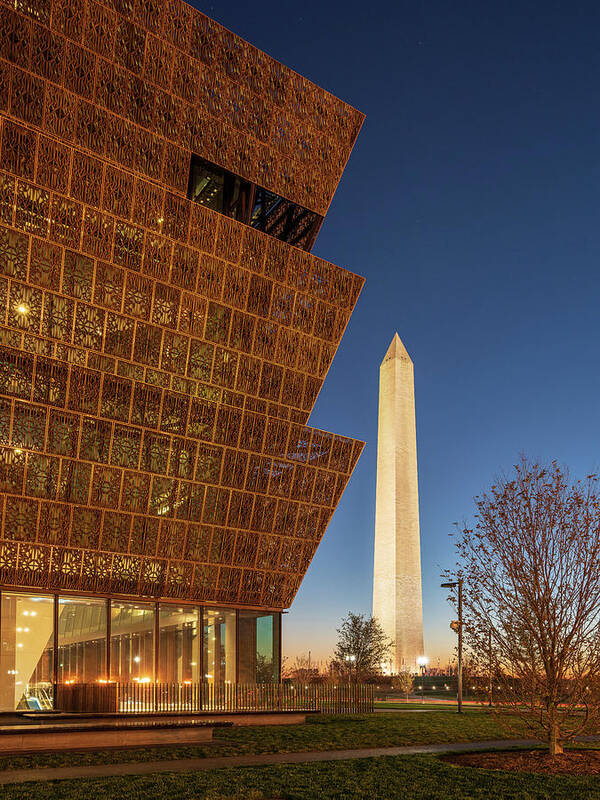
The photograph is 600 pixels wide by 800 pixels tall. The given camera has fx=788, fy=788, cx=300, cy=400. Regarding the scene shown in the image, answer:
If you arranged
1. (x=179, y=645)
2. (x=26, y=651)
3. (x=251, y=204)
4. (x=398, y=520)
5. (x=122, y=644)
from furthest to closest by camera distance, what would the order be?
(x=398, y=520) < (x=251, y=204) < (x=179, y=645) < (x=122, y=644) < (x=26, y=651)

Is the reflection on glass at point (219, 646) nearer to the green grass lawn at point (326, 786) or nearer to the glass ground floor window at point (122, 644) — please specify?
the glass ground floor window at point (122, 644)

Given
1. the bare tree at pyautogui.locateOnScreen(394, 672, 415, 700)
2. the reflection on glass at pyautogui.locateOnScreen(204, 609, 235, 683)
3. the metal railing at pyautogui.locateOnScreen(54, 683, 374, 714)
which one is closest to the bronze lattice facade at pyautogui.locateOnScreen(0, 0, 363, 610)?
the reflection on glass at pyautogui.locateOnScreen(204, 609, 235, 683)

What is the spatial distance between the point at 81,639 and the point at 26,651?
1.90 meters

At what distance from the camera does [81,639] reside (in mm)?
26609

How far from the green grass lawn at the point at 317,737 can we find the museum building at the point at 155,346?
597cm

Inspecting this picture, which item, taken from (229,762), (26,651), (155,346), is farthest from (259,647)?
(229,762)

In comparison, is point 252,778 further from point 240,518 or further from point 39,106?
point 39,106

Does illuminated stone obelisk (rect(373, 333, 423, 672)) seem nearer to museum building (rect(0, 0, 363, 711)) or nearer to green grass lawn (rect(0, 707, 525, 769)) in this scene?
museum building (rect(0, 0, 363, 711))

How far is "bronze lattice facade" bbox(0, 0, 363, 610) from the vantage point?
2489cm

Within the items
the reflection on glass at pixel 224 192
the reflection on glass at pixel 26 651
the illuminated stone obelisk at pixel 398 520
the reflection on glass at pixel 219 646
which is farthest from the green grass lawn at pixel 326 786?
the illuminated stone obelisk at pixel 398 520

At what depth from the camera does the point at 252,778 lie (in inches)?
538

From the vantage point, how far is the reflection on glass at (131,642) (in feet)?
89.9

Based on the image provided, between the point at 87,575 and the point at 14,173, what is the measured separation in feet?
43.1

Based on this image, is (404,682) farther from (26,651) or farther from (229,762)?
(229,762)
